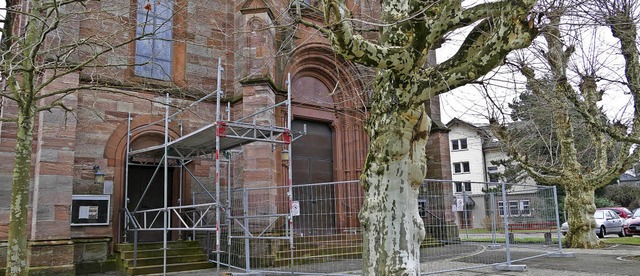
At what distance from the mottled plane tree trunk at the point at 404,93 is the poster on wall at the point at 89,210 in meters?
8.15

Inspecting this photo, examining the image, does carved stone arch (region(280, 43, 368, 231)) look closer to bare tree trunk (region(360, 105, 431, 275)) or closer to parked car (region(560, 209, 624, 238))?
bare tree trunk (region(360, 105, 431, 275))

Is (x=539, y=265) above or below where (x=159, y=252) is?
below

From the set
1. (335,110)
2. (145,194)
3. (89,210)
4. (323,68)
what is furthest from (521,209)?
(89,210)

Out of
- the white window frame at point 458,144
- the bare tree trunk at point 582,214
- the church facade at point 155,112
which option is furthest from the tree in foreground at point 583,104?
the white window frame at point 458,144

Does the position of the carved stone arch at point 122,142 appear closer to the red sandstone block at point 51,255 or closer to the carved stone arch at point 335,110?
the red sandstone block at point 51,255

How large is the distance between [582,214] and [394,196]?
12.5 m

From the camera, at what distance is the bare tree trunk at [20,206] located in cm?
759

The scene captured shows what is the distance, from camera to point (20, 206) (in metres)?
7.67

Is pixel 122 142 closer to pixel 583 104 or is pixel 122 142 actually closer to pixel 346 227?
pixel 346 227

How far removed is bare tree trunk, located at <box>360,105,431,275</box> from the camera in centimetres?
584

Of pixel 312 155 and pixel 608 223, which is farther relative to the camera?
pixel 608 223

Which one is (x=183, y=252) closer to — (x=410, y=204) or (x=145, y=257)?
(x=145, y=257)

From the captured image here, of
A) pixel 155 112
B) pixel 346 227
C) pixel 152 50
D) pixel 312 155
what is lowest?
pixel 346 227

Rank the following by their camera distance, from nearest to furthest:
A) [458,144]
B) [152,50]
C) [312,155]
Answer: [152,50]
[312,155]
[458,144]
